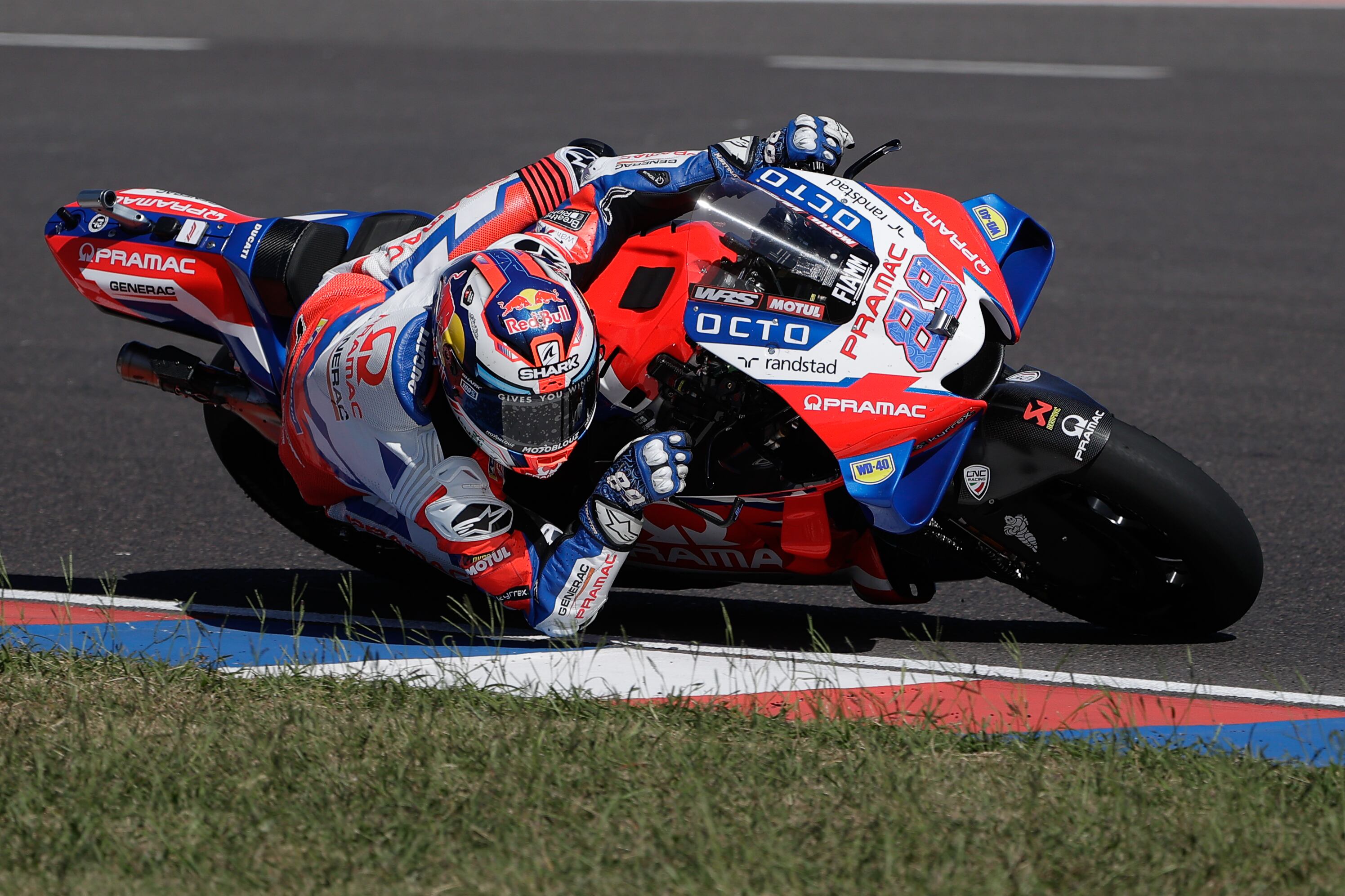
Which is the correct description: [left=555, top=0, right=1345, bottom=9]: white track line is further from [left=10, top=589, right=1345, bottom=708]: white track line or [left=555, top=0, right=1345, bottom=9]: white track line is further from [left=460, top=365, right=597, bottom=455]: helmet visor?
[left=460, top=365, right=597, bottom=455]: helmet visor

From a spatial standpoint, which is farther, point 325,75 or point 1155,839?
point 325,75

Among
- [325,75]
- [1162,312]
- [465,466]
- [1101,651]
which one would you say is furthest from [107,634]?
[325,75]

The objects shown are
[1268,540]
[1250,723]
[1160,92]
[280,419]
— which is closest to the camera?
[1250,723]

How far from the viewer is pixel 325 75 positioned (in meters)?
12.3

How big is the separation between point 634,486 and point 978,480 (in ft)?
2.87

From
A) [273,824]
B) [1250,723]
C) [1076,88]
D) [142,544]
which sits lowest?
[142,544]

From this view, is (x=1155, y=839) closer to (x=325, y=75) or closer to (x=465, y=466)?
(x=465, y=466)

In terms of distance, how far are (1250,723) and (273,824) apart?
2396mm

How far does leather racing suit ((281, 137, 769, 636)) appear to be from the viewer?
4137 mm

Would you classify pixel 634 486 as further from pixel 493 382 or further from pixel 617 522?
pixel 493 382

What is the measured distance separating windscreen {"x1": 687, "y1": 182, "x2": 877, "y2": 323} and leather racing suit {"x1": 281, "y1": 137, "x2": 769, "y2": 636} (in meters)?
0.25

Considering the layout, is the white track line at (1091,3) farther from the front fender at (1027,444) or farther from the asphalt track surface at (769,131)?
the front fender at (1027,444)

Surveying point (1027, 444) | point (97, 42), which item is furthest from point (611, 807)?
point (97, 42)

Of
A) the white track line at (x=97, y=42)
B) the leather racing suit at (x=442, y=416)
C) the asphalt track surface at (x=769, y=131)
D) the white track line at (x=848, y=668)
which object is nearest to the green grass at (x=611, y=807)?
the white track line at (x=848, y=668)
